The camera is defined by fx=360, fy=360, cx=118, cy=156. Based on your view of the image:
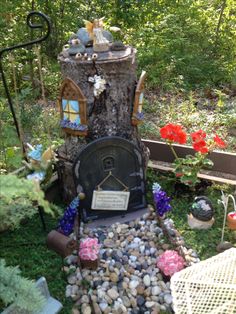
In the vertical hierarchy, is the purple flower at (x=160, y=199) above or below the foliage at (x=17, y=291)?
below

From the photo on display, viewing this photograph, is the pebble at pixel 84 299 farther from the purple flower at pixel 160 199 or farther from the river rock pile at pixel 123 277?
the purple flower at pixel 160 199

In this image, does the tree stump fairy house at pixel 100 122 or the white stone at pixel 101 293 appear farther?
the tree stump fairy house at pixel 100 122

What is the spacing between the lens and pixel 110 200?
3.02 m

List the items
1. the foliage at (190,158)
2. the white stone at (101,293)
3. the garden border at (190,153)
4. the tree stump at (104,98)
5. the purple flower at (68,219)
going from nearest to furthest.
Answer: the white stone at (101,293), the purple flower at (68,219), the tree stump at (104,98), the foliage at (190,158), the garden border at (190,153)

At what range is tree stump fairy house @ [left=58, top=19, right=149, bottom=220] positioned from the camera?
2730 millimetres

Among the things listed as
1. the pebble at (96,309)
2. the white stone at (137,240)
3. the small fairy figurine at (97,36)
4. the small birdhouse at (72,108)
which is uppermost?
the small fairy figurine at (97,36)

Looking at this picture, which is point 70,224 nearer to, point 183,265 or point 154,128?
point 183,265

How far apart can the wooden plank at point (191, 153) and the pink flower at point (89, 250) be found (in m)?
1.52

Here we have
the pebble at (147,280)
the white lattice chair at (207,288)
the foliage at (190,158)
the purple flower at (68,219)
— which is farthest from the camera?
the foliage at (190,158)

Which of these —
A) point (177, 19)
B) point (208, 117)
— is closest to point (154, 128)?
point (208, 117)

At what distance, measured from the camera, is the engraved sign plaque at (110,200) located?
2972mm

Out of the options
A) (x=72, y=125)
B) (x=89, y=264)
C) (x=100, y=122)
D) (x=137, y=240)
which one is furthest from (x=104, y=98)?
(x=89, y=264)

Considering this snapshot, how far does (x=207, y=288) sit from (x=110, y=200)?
135cm

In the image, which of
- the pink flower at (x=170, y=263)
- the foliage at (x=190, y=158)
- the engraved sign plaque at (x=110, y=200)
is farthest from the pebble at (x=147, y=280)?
the foliage at (x=190, y=158)
